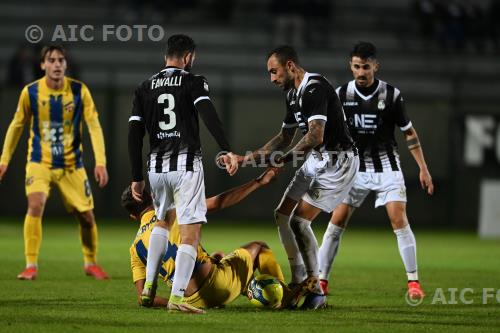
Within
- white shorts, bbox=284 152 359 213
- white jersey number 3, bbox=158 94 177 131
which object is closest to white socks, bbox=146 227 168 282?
white jersey number 3, bbox=158 94 177 131

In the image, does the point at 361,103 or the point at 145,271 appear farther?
the point at 361,103

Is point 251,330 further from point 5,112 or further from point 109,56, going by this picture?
point 109,56

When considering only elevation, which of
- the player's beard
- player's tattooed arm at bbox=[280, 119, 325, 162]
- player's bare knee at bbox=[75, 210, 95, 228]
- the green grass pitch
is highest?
the player's beard

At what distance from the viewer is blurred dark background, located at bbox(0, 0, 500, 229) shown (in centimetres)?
1939

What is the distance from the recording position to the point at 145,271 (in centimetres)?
771

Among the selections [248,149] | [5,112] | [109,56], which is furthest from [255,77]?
[5,112]

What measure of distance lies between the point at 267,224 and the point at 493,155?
179 inches

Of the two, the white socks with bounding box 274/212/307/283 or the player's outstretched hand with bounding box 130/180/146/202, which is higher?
the player's outstretched hand with bounding box 130/180/146/202

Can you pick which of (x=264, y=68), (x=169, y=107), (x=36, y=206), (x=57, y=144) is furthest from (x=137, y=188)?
(x=264, y=68)

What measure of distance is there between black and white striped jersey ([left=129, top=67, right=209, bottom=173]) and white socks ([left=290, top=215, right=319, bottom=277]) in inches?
41.2

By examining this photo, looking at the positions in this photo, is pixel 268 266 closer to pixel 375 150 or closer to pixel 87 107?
pixel 375 150

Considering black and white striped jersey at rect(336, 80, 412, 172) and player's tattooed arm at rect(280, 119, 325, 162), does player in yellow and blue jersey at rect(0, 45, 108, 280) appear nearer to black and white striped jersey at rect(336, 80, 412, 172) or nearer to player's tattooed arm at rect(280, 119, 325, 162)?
black and white striped jersey at rect(336, 80, 412, 172)

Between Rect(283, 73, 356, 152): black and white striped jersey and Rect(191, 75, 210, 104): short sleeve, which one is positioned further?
Rect(283, 73, 356, 152): black and white striped jersey
